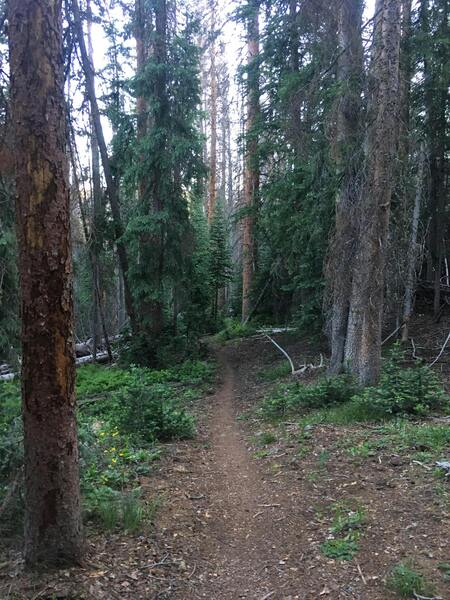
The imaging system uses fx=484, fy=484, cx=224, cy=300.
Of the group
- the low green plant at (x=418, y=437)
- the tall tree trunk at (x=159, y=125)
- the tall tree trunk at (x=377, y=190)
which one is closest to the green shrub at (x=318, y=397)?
the tall tree trunk at (x=377, y=190)

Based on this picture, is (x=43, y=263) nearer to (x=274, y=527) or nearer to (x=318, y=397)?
(x=274, y=527)

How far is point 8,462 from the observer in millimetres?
4555

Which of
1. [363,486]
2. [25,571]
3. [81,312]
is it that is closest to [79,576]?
[25,571]

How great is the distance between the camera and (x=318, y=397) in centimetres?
881

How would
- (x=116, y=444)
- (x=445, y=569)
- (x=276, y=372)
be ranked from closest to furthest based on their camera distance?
(x=445, y=569)
(x=116, y=444)
(x=276, y=372)

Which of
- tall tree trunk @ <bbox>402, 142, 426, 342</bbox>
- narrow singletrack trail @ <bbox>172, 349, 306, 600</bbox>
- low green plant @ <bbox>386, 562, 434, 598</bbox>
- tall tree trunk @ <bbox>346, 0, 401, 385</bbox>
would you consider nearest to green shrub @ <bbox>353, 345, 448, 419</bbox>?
tall tree trunk @ <bbox>346, 0, 401, 385</bbox>

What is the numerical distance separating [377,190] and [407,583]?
21.2 feet

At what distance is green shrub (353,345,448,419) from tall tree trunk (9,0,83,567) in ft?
18.0

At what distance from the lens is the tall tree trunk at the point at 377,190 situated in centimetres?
814

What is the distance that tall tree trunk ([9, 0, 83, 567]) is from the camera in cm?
347

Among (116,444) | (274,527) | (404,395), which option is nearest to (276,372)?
(404,395)

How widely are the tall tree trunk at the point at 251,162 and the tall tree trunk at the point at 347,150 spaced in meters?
5.07

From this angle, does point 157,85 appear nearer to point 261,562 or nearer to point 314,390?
point 314,390

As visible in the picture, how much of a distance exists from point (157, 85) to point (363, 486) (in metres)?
13.5
